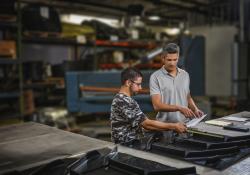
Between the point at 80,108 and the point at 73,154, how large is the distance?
263 centimetres

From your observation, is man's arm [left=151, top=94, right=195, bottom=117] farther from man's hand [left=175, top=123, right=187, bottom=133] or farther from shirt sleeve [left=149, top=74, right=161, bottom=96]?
man's hand [left=175, top=123, right=187, bottom=133]

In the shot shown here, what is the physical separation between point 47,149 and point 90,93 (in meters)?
2.49

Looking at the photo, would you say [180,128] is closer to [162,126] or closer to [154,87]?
[162,126]

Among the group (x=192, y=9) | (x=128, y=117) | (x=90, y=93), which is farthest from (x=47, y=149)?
(x=192, y=9)

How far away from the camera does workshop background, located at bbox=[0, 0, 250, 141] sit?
4105 millimetres

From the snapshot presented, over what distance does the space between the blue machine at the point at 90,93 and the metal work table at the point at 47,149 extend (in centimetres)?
203

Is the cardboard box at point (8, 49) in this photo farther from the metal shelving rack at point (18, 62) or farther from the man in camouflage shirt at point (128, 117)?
the man in camouflage shirt at point (128, 117)

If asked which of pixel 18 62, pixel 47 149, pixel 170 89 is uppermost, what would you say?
pixel 18 62

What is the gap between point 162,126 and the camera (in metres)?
1.92

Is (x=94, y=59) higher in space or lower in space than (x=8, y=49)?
lower

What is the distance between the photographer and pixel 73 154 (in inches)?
56.6

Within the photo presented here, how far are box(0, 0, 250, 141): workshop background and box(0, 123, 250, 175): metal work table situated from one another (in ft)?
6.66

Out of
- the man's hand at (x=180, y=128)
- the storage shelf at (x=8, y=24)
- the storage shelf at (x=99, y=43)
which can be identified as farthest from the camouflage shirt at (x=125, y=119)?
the storage shelf at (x=99, y=43)

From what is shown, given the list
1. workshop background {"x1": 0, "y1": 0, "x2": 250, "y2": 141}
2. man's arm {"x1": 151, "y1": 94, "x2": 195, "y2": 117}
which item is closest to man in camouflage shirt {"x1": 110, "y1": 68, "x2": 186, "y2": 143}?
man's arm {"x1": 151, "y1": 94, "x2": 195, "y2": 117}
